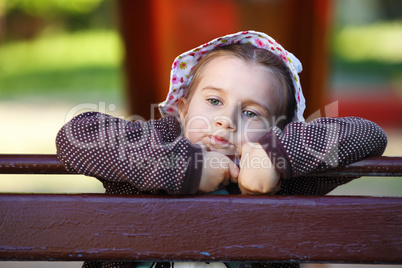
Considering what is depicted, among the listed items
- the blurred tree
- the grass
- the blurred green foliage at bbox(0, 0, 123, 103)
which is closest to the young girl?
the grass

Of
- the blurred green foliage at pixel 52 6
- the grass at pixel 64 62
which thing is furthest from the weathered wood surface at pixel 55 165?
the blurred green foliage at pixel 52 6

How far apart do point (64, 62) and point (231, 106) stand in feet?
37.0

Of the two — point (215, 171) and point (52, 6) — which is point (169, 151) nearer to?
point (215, 171)

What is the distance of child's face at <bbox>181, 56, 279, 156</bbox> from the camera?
156 centimetres

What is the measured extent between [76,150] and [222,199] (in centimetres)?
34

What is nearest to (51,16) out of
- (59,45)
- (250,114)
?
(59,45)

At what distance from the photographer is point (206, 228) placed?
118 centimetres

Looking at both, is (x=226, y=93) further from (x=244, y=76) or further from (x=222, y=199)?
(x=222, y=199)

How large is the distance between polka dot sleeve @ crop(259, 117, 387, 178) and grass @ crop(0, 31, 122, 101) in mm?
9474

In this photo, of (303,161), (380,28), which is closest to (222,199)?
(303,161)

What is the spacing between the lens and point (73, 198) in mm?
1188

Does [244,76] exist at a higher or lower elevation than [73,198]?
higher

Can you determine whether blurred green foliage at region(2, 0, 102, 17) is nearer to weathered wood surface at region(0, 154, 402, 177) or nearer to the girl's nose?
the girl's nose

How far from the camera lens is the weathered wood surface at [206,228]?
3.86ft
